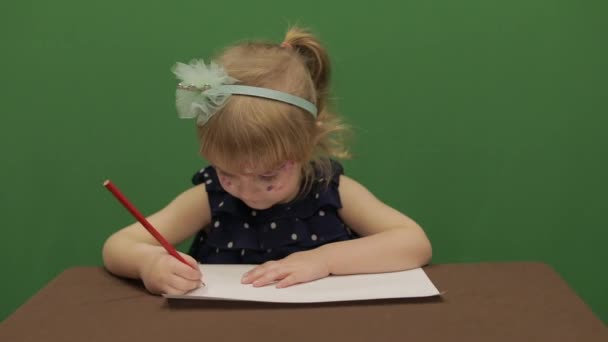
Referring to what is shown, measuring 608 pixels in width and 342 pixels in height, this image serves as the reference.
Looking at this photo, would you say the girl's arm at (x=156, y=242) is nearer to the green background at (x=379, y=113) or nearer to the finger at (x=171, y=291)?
the finger at (x=171, y=291)

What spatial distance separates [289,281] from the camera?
735 mm

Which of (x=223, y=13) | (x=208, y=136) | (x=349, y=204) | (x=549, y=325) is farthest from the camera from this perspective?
(x=223, y=13)

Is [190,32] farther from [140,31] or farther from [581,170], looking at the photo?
[581,170]

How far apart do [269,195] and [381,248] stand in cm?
16

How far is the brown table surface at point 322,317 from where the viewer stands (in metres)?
0.61

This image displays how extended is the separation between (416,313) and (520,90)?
650mm

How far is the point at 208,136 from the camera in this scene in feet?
2.50

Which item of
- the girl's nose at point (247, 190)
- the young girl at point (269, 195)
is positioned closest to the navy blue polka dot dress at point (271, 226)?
the young girl at point (269, 195)

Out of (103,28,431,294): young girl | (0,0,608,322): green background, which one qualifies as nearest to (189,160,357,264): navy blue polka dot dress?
(103,28,431,294): young girl

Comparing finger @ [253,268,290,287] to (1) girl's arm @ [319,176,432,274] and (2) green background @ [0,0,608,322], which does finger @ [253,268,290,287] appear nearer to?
(1) girl's arm @ [319,176,432,274]

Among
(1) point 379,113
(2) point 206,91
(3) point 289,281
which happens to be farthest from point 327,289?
(1) point 379,113

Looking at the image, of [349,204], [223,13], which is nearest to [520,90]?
[349,204]

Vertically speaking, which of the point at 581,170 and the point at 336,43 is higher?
the point at 336,43

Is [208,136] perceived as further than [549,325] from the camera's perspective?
Yes
